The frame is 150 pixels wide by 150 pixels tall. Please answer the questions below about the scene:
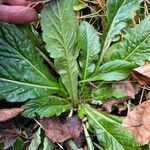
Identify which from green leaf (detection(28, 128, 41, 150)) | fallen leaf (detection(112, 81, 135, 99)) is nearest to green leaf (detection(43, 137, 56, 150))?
green leaf (detection(28, 128, 41, 150))

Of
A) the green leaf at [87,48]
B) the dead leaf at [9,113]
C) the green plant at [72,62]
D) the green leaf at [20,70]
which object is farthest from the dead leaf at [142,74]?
the dead leaf at [9,113]

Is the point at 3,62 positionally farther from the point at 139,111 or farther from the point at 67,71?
the point at 139,111

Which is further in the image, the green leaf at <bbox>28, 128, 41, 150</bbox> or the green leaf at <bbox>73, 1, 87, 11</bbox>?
the green leaf at <bbox>73, 1, 87, 11</bbox>

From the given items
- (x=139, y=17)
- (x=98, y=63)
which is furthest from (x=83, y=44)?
(x=139, y=17)

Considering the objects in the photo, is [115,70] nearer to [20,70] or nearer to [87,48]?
[87,48]

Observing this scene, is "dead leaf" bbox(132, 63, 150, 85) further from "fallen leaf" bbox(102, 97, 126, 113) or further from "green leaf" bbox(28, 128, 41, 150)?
"green leaf" bbox(28, 128, 41, 150)

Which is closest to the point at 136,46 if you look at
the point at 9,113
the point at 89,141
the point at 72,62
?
the point at 72,62
